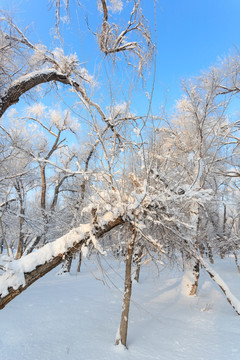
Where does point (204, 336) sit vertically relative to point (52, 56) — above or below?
below

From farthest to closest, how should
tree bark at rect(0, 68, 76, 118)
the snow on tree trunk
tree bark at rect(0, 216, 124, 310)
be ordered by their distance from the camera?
the snow on tree trunk → tree bark at rect(0, 68, 76, 118) → tree bark at rect(0, 216, 124, 310)

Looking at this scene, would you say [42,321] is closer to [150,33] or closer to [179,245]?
[179,245]

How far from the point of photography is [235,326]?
6234 millimetres

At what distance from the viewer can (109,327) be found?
19.9 ft

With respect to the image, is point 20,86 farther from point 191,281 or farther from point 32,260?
point 191,281

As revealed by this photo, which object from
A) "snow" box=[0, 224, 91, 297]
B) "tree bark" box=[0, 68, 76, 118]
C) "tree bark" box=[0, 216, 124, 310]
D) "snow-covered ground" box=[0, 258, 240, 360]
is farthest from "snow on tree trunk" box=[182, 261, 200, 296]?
"tree bark" box=[0, 68, 76, 118]

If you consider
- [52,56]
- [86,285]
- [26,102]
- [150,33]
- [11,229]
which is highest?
[52,56]

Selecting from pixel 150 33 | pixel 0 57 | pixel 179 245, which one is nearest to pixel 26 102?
pixel 0 57

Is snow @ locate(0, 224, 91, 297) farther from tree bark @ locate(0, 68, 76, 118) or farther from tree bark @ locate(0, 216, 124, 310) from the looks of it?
tree bark @ locate(0, 68, 76, 118)

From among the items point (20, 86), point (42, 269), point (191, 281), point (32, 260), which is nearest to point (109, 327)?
point (42, 269)

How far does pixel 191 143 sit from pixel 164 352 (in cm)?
701

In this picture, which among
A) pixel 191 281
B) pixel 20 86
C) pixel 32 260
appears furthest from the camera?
pixel 191 281

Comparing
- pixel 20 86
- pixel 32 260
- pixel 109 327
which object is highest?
pixel 20 86

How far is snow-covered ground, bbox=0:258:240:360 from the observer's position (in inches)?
181
